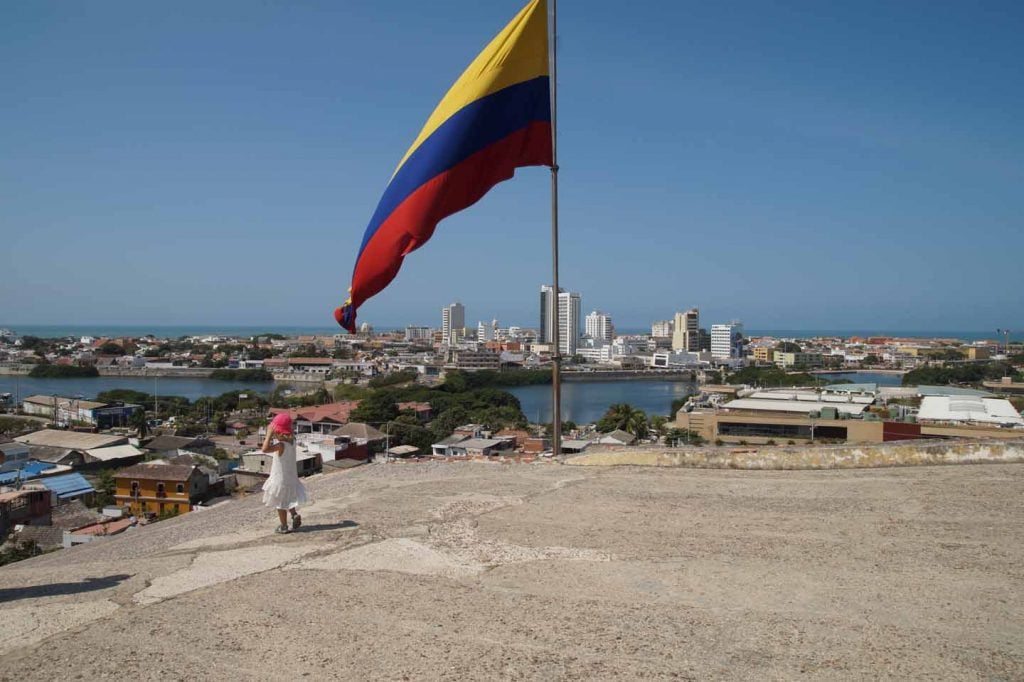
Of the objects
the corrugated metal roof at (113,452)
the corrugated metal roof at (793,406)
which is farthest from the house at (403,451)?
the corrugated metal roof at (793,406)

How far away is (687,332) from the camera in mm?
86812

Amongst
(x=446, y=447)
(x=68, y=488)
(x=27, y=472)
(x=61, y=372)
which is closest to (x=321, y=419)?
(x=446, y=447)

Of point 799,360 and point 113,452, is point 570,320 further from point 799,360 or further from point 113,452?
point 113,452

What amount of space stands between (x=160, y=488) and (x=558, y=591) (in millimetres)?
12585

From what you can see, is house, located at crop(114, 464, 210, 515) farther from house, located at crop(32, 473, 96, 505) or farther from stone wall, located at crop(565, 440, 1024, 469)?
stone wall, located at crop(565, 440, 1024, 469)

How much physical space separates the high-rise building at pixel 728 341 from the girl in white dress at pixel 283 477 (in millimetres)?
84922

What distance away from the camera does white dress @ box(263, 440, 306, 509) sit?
2795mm

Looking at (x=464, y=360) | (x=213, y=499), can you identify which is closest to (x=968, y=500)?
(x=213, y=499)

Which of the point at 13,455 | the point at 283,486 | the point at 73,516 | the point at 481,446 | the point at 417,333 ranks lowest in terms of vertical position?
the point at 481,446

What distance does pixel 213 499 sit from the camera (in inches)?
506

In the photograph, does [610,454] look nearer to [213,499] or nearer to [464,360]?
[213,499]

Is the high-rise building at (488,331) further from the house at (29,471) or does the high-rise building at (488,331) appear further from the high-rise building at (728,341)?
the house at (29,471)

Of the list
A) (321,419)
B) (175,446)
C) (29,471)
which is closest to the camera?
(29,471)

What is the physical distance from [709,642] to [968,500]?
6.21ft
